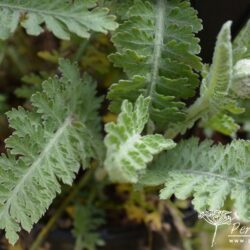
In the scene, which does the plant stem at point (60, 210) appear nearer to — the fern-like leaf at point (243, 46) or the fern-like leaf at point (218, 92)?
the fern-like leaf at point (218, 92)

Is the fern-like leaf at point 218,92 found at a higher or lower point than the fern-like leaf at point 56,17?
lower

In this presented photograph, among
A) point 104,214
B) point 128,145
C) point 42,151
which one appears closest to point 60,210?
point 104,214

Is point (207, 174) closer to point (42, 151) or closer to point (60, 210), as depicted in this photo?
point (42, 151)

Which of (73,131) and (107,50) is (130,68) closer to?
(73,131)

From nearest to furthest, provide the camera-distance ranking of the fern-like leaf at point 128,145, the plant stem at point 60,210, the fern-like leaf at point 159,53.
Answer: the fern-like leaf at point 128,145
the fern-like leaf at point 159,53
the plant stem at point 60,210

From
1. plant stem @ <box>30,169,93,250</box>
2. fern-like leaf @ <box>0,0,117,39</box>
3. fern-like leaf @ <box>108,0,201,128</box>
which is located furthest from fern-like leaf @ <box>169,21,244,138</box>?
plant stem @ <box>30,169,93,250</box>

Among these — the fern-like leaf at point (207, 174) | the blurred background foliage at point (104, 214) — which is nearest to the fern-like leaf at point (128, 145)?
the fern-like leaf at point (207, 174)

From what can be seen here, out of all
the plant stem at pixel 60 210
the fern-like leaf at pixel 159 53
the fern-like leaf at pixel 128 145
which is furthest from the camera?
the plant stem at pixel 60 210
